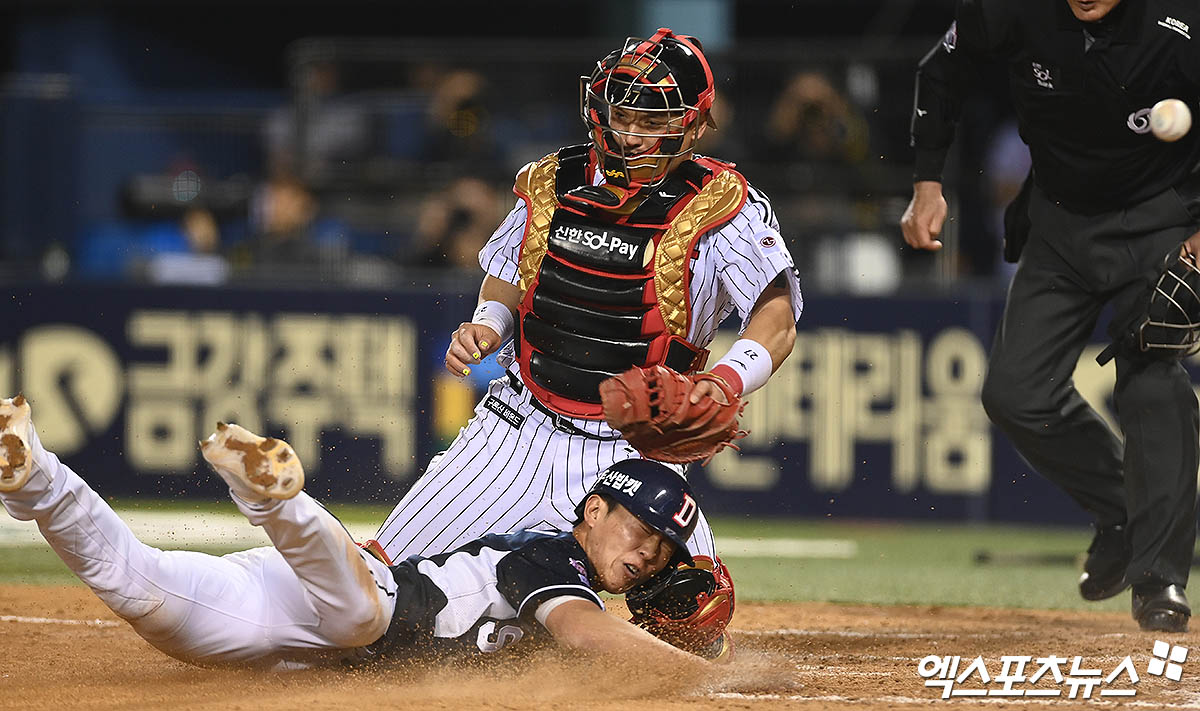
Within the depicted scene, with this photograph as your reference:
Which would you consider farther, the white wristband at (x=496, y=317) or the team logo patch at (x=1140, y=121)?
the team logo patch at (x=1140, y=121)

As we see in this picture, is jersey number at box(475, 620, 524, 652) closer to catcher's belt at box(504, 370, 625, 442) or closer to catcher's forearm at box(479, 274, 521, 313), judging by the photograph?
catcher's belt at box(504, 370, 625, 442)

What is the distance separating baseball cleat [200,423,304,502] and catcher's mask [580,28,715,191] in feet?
5.74

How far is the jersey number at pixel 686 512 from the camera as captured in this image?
477 centimetres

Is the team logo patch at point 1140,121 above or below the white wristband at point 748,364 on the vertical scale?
above

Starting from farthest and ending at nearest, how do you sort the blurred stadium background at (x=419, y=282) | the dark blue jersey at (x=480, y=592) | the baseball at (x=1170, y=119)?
the blurred stadium background at (x=419, y=282) → the baseball at (x=1170, y=119) → the dark blue jersey at (x=480, y=592)

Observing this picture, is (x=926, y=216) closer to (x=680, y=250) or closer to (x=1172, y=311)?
(x=1172, y=311)

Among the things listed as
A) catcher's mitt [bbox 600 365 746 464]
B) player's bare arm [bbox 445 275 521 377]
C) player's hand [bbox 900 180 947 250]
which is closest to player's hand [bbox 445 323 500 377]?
player's bare arm [bbox 445 275 521 377]

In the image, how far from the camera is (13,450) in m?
4.22

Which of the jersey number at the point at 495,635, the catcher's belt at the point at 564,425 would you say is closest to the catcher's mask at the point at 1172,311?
the catcher's belt at the point at 564,425

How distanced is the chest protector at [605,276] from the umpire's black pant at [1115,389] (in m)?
1.60

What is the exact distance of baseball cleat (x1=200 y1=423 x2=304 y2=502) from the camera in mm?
4086

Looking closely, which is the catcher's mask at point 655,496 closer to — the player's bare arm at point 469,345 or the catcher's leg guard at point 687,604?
the catcher's leg guard at point 687,604

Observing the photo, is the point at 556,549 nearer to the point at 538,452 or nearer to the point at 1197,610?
the point at 538,452

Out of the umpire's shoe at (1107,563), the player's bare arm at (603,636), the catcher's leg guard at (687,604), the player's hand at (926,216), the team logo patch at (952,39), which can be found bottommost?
the umpire's shoe at (1107,563)
